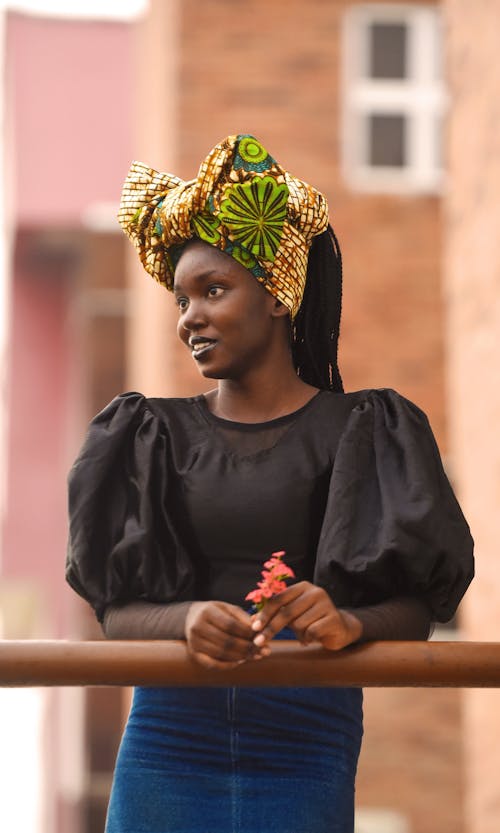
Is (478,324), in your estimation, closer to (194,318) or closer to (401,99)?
(194,318)

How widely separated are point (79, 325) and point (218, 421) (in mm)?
16924

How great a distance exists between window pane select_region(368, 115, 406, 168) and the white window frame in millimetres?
45

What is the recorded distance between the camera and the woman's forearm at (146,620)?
2395 mm

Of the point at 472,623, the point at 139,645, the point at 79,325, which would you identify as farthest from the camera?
the point at 79,325

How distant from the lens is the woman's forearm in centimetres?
239

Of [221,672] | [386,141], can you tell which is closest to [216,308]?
→ [221,672]

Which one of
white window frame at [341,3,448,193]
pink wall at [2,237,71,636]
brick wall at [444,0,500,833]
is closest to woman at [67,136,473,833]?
brick wall at [444,0,500,833]

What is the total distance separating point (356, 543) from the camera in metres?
2.47

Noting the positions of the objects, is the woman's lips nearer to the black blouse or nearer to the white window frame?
the black blouse

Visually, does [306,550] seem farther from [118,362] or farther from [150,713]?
[118,362]

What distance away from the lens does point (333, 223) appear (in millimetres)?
11984

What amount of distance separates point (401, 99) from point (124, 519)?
10774mm

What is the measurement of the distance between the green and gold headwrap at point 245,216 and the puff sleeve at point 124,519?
299 mm

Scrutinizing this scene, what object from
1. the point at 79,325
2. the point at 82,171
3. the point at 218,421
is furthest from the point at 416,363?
the point at 218,421
